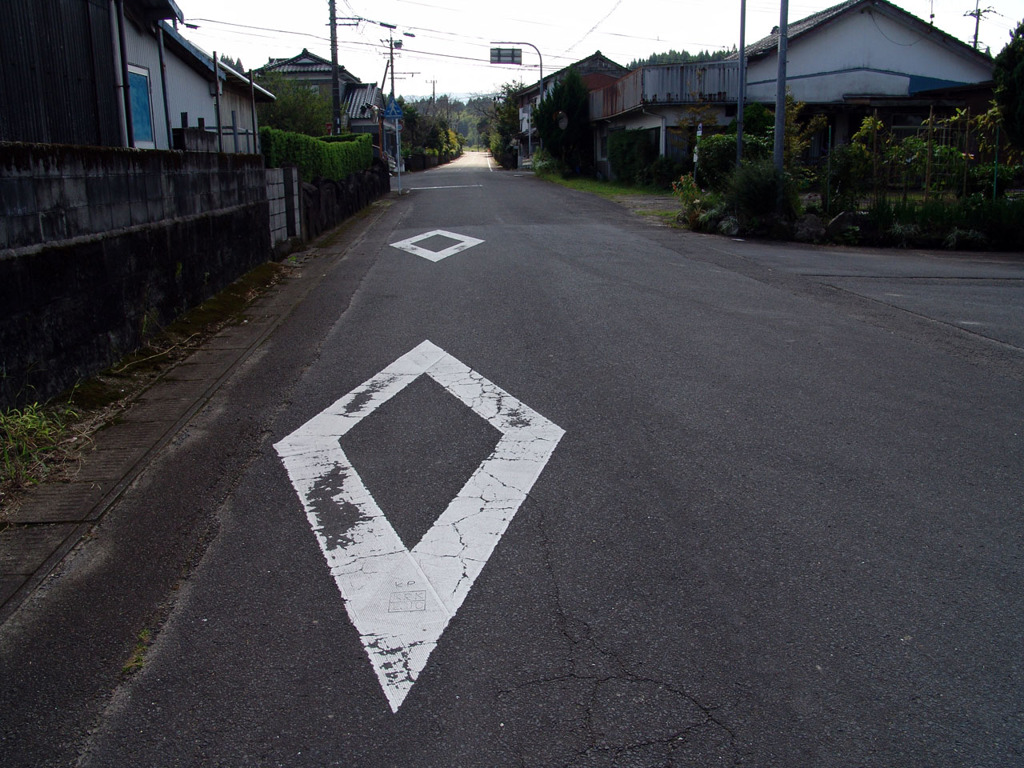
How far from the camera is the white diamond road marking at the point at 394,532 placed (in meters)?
3.33

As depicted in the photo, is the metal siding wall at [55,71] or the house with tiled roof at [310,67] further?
the house with tiled roof at [310,67]

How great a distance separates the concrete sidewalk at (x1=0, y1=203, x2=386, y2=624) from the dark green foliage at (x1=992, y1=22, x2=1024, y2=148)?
1481 centimetres

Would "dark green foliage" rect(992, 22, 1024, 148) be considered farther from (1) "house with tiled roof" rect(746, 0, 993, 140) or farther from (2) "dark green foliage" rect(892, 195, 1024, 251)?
(1) "house with tiled roof" rect(746, 0, 993, 140)

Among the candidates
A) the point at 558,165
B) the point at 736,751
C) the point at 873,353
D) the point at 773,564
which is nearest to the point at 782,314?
the point at 873,353

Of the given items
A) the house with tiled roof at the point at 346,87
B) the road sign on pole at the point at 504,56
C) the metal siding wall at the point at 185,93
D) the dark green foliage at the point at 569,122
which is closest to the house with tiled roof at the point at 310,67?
the house with tiled roof at the point at 346,87

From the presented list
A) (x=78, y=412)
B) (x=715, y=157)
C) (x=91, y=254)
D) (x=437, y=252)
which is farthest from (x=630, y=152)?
(x=78, y=412)

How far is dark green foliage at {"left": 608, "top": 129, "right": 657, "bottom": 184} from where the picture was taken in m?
34.0

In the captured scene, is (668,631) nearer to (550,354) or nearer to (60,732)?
(60,732)

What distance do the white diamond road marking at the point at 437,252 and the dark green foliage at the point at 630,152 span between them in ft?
61.8

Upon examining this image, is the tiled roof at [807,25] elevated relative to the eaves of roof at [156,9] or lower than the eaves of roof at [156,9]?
elevated

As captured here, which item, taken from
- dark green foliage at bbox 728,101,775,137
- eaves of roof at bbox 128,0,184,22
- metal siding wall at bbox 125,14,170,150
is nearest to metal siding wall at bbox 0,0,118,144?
eaves of roof at bbox 128,0,184,22

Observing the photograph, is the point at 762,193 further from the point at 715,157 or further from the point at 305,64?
the point at 305,64

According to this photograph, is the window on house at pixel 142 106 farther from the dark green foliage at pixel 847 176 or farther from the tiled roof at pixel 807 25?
the tiled roof at pixel 807 25

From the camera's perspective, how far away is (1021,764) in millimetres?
2596
